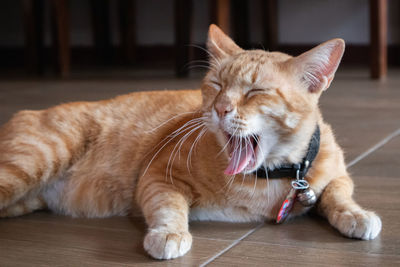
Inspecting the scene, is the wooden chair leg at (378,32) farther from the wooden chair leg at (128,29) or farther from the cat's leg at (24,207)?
the cat's leg at (24,207)

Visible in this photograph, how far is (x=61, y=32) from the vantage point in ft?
15.1

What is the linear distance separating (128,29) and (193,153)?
4417 mm

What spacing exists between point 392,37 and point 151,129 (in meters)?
3.81

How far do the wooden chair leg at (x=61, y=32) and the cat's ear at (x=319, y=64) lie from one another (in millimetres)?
3513

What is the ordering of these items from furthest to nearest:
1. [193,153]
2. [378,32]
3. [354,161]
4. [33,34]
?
[33,34] < [378,32] < [354,161] < [193,153]

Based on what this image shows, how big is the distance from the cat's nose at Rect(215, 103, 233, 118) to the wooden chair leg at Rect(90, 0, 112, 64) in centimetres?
471

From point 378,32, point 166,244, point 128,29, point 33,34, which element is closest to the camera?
point 166,244

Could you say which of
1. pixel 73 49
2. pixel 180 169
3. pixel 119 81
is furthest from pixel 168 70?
pixel 180 169

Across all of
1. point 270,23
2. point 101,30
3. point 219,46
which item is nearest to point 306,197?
point 219,46

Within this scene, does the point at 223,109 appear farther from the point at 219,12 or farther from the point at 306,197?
the point at 219,12

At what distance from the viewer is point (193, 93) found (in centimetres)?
179

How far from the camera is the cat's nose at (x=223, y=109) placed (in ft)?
4.21

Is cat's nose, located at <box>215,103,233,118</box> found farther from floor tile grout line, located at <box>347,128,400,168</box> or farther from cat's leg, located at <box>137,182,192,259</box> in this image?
floor tile grout line, located at <box>347,128,400,168</box>

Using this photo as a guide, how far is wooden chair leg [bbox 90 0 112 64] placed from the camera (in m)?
5.80
